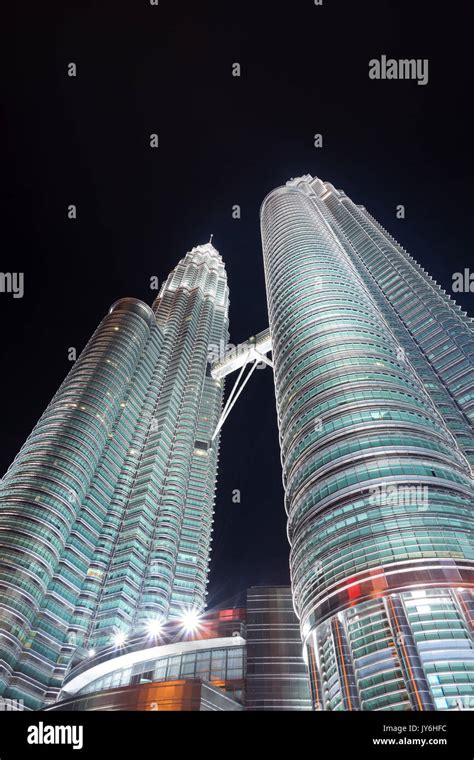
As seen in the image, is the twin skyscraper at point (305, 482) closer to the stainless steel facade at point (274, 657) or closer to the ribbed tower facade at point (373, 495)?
the ribbed tower facade at point (373, 495)

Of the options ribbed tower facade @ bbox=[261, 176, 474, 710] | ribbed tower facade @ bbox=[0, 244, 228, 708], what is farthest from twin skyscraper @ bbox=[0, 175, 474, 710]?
ribbed tower facade @ bbox=[0, 244, 228, 708]

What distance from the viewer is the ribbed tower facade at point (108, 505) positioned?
8525 centimetres

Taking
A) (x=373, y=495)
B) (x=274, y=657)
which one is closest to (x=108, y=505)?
(x=274, y=657)

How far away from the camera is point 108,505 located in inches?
4560

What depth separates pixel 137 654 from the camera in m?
68.8

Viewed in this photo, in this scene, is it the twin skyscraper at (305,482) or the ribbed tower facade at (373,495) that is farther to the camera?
the twin skyscraper at (305,482)

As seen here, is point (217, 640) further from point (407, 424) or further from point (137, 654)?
point (407, 424)

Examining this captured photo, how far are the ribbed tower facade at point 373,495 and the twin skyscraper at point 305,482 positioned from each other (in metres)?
0.21

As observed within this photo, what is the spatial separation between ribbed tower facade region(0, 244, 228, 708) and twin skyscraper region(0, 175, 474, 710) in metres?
0.38

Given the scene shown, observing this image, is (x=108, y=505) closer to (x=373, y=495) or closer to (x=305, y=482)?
(x=305, y=482)

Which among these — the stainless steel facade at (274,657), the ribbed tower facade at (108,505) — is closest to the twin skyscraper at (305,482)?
the ribbed tower facade at (108,505)

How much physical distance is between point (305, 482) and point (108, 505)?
5839 cm

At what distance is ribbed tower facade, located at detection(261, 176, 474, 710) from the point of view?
4788 cm
